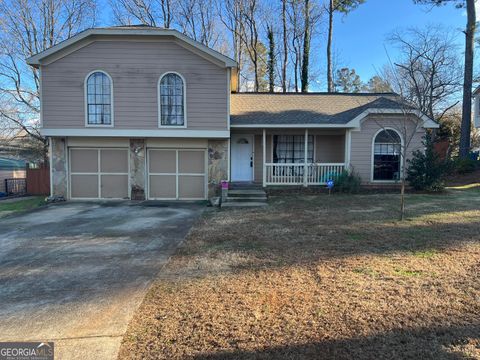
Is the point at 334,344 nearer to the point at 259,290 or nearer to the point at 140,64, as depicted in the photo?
the point at 259,290

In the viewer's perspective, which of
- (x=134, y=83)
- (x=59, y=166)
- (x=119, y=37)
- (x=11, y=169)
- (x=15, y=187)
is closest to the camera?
(x=119, y=37)

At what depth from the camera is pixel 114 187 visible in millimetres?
12508

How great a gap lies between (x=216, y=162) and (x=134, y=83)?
4.22 meters

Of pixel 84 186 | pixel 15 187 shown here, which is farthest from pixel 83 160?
pixel 15 187

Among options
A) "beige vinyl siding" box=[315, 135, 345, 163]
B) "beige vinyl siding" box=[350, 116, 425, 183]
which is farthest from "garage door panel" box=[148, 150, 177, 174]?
"beige vinyl siding" box=[350, 116, 425, 183]

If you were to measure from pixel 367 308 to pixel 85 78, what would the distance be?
12054mm

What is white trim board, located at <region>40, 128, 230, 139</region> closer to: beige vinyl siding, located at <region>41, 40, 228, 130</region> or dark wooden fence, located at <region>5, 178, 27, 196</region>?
Answer: beige vinyl siding, located at <region>41, 40, 228, 130</region>

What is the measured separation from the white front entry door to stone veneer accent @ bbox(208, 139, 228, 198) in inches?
60.8

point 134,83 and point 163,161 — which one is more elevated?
point 134,83

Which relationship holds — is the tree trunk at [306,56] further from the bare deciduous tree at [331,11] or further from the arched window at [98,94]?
the arched window at [98,94]

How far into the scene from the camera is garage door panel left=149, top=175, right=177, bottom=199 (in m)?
12.6

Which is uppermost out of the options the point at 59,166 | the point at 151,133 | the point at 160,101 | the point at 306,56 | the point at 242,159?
the point at 306,56

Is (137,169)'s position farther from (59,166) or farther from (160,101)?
(59,166)

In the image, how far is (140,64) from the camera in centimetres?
1165
